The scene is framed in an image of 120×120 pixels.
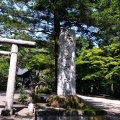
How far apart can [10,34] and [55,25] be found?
2820 millimetres

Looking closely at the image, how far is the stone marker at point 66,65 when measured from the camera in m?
7.45

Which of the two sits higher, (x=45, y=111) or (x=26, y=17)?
(x=26, y=17)

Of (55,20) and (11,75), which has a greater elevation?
(55,20)

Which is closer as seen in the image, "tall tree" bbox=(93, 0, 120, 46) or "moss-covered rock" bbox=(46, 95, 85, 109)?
"moss-covered rock" bbox=(46, 95, 85, 109)

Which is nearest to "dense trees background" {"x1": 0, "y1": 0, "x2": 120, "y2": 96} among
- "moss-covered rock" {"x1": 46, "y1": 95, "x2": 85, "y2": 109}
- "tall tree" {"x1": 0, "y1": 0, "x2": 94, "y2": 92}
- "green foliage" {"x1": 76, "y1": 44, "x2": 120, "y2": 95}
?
"tall tree" {"x1": 0, "y1": 0, "x2": 94, "y2": 92}

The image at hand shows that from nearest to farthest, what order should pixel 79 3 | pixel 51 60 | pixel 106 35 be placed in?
1. pixel 79 3
2. pixel 106 35
3. pixel 51 60

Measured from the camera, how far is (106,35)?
11188 mm

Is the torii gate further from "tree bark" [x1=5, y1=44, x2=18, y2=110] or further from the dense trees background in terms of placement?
the dense trees background

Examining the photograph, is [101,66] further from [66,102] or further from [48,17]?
[66,102]

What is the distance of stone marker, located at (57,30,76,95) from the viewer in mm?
7445

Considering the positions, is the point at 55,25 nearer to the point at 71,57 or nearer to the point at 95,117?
the point at 71,57

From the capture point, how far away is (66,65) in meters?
7.63

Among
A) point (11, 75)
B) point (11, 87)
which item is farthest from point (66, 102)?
point (11, 75)

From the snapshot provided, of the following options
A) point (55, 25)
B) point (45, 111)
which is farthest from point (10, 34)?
point (45, 111)
